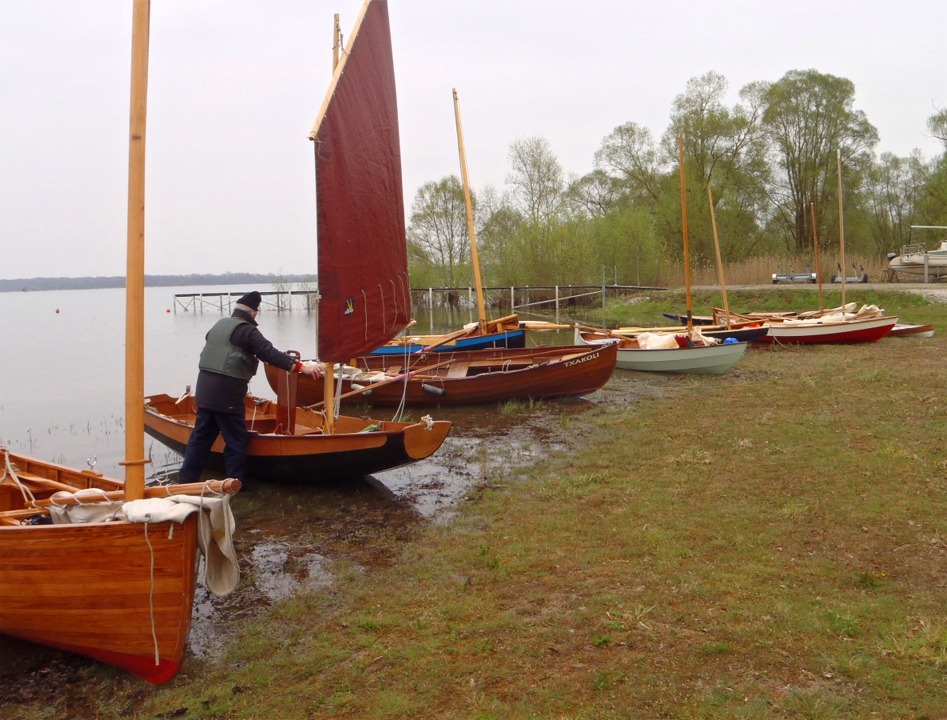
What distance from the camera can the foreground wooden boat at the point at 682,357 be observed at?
47.4ft

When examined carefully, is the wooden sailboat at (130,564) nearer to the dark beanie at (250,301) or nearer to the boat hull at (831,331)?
the dark beanie at (250,301)

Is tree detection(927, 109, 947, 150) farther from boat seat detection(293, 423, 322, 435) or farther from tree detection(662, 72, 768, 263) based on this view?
boat seat detection(293, 423, 322, 435)

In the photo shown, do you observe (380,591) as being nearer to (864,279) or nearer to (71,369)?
(71,369)

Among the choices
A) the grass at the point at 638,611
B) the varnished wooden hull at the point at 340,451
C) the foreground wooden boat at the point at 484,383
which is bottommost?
the grass at the point at 638,611

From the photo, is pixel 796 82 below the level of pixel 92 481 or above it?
above

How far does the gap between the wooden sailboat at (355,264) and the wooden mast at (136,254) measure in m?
2.43

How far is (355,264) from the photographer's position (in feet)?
23.8

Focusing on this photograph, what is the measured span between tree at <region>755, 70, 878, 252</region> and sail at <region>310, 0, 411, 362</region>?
3141cm

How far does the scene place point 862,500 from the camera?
6086 millimetres

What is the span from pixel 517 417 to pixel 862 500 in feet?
19.8

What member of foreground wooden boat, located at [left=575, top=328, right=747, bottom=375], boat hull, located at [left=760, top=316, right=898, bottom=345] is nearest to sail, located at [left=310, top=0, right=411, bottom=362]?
foreground wooden boat, located at [left=575, top=328, right=747, bottom=375]

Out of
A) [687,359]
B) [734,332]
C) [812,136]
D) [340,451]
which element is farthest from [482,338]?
[812,136]

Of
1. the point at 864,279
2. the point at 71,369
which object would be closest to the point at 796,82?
the point at 864,279

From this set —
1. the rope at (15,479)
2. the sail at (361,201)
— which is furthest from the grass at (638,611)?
the sail at (361,201)
